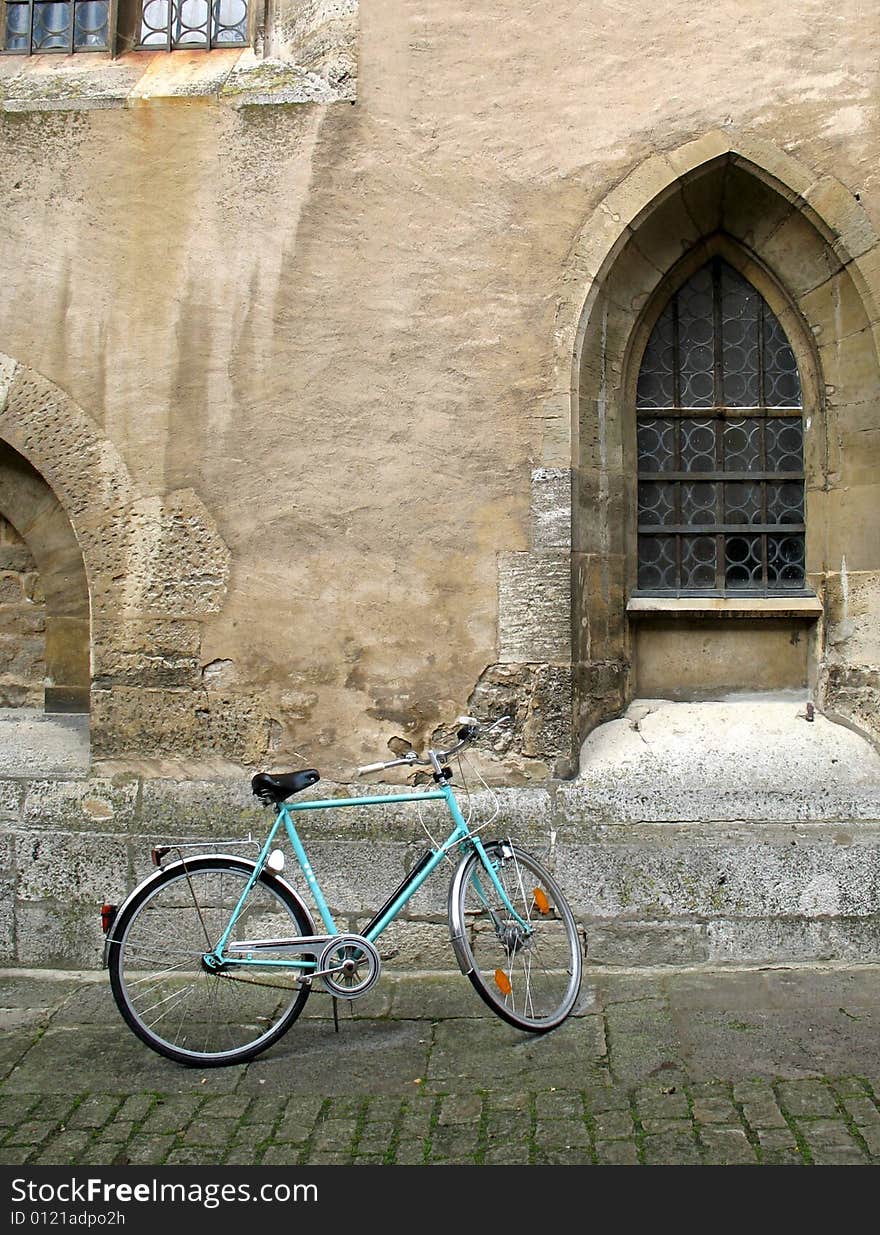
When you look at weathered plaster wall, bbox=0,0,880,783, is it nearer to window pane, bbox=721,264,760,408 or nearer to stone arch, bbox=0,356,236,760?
stone arch, bbox=0,356,236,760

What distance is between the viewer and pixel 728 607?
4.93 m

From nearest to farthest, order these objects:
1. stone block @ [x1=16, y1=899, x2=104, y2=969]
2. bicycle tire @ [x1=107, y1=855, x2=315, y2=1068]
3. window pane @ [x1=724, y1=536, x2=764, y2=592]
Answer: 1. bicycle tire @ [x1=107, y1=855, x2=315, y2=1068]
2. stone block @ [x1=16, y1=899, x2=104, y2=969]
3. window pane @ [x1=724, y1=536, x2=764, y2=592]

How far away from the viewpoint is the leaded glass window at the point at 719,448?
5062mm

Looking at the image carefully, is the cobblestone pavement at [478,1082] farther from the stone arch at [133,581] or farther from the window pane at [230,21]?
the window pane at [230,21]

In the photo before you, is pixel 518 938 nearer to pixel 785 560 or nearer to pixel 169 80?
pixel 785 560

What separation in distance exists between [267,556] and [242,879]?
4.75 ft

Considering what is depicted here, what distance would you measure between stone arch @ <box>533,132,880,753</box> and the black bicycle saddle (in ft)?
4.39

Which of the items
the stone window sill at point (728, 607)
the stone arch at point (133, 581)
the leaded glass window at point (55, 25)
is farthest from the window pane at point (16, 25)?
the stone window sill at point (728, 607)

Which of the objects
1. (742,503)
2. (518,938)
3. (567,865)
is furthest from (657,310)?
(518,938)

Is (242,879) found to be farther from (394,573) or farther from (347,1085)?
(394,573)

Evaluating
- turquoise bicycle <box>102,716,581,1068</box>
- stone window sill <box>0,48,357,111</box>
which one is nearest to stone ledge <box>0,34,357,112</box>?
stone window sill <box>0,48,357,111</box>

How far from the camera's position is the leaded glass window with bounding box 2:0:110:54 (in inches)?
205

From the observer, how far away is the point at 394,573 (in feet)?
15.3

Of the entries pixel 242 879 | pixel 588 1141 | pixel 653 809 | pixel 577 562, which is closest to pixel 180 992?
pixel 242 879
